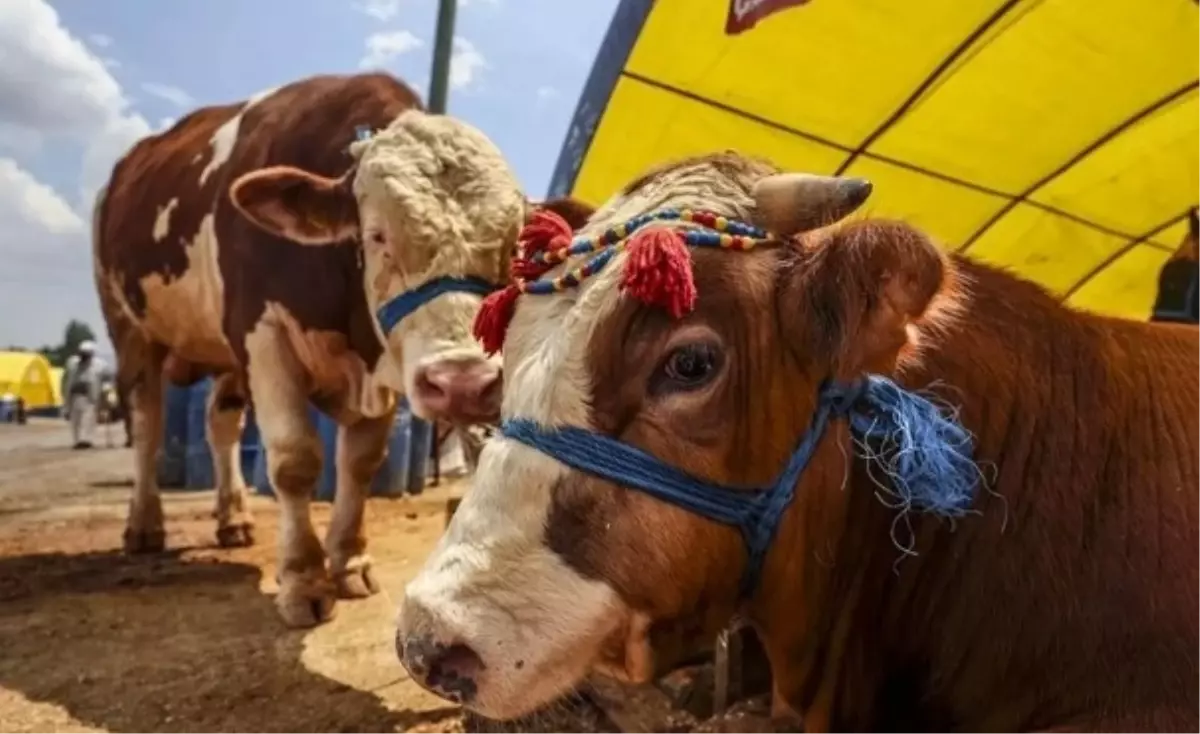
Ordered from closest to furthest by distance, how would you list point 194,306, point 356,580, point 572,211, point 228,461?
point 572,211
point 356,580
point 194,306
point 228,461

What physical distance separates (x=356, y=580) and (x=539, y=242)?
3.12 m

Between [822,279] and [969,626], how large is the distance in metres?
0.61

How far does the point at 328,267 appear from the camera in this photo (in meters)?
4.07

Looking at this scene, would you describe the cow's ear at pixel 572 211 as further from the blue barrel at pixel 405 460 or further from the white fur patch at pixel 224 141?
the blue barrel at pixel 405 460

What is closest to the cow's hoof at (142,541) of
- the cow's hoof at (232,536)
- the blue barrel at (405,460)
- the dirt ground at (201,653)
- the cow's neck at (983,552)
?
the dirt ground at (201,653)

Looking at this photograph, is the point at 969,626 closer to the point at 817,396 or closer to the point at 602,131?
the point at 817,396

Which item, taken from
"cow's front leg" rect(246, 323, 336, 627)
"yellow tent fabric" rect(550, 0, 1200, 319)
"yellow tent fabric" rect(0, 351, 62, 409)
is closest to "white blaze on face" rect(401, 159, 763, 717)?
"yellow tent fabric" rect(550, 0, 1200, 319)

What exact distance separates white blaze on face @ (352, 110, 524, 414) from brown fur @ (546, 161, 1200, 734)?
178cm

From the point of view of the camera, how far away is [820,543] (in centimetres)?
168

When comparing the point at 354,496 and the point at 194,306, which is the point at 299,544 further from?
the point at 194,306

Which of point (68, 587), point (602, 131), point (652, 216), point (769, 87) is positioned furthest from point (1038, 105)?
point (68, 587)

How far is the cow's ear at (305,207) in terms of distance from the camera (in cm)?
396

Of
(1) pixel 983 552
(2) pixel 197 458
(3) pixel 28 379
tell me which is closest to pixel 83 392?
(2) pixel 197 458

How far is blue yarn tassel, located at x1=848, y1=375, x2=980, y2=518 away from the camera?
1603mm
